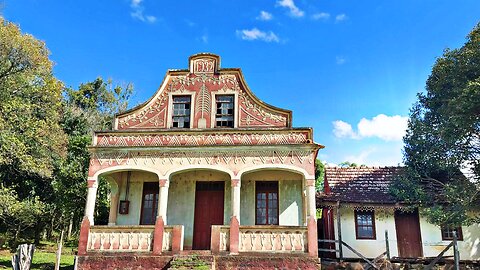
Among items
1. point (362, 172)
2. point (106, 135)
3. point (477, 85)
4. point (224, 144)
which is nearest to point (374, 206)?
point (362, 172)

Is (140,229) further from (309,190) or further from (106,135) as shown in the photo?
(309,190)

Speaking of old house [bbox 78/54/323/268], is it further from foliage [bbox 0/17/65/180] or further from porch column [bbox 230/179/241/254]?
foliage [bbox 0/17/65/180]

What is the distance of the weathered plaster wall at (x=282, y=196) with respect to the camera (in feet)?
47.9

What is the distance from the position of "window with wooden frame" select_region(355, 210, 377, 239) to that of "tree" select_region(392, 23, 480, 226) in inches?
61.7

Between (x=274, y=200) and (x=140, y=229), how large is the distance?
510 centimetres

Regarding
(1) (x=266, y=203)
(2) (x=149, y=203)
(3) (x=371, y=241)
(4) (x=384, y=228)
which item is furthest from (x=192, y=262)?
(4) (x=384, y=228)

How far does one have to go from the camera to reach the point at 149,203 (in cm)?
1528

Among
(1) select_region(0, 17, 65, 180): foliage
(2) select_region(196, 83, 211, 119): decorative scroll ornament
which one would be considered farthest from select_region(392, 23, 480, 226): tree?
(1) select_region(0, 17, 65, 180): foliage

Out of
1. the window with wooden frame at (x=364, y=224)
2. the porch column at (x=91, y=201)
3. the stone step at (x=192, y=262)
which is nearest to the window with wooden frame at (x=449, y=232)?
the window with wooden frame at (x=364, y=224)

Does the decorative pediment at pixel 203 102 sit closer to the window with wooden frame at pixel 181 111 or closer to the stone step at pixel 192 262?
the window with wooden frame at pixel 181 111

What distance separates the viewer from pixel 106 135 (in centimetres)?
1412

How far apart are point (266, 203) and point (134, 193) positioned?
5.24 metres

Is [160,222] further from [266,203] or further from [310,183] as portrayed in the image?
[310,183]

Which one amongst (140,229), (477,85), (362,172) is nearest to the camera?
(140,229)
